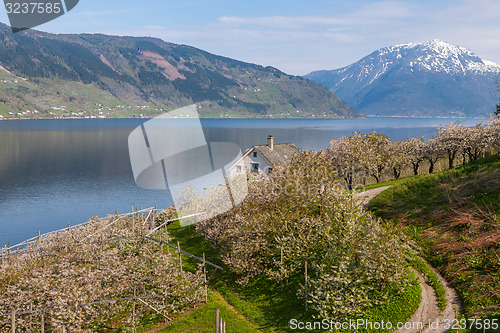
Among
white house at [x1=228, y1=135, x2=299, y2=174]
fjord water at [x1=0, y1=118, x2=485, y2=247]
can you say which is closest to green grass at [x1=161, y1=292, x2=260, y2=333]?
white house at [x1=228, y1=135, x2=299, y2=174]

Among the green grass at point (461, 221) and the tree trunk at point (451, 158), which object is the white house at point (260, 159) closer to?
the tree trunk at point (451, 158)

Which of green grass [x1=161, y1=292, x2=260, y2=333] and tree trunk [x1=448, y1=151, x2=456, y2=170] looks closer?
green grass [x1=161, y1=292, x2=260, y2=333]

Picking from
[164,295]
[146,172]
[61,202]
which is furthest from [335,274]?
[146,172]

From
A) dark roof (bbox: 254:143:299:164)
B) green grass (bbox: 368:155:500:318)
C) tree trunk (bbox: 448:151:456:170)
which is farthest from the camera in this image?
dark roof (bbox: 254:143:299:164)

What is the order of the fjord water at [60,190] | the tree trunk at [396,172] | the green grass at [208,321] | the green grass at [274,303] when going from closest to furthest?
1. the green grass at [274,303]
2. the green grass at [208,321]
3. the tree trunk at [396,172]
4. the fjord water at [60,190]

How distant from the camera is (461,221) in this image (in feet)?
106

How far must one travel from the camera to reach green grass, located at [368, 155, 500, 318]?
25484mm

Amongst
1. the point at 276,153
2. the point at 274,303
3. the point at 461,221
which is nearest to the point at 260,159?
the point at 276,153

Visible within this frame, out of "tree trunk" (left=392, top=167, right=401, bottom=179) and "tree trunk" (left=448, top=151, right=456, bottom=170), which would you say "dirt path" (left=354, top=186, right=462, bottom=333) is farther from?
"tree trunk" (left=392, top=167, right=401, bottom=179)

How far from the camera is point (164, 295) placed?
2820cm

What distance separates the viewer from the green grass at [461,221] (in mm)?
25484

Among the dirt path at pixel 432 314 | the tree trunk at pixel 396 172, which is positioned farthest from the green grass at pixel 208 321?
the tree trunk at pixel 396 172

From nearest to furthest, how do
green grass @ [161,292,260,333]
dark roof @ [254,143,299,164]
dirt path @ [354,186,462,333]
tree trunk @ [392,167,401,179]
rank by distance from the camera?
dirt path @ [354,186,462,333] → green grass @ [161,292,260,333] → tree trunk @ [392,167,401,179] → dark roof @ [254,143,299,164]

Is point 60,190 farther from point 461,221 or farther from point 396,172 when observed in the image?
point 461,221
